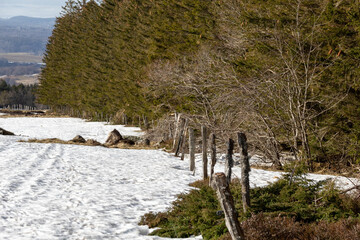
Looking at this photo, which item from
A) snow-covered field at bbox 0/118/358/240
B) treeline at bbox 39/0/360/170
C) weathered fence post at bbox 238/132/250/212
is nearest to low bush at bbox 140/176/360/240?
weathered fence post at bbox 238/132/250/212

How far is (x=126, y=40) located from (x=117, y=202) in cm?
3130

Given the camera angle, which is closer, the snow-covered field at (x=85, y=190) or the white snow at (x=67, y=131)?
the snow-covered field at (x=85, y=190)

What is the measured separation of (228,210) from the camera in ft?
16.1

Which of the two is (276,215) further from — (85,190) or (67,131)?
(67,131)

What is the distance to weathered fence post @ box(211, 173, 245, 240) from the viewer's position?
190 inches

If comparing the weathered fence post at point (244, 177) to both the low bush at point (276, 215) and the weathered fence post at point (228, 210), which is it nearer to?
the low bush at point (276, 215)

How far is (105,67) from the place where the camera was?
48.0 m

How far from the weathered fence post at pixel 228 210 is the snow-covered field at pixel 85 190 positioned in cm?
247

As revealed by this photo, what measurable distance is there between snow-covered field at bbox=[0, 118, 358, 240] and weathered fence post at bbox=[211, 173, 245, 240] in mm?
2471

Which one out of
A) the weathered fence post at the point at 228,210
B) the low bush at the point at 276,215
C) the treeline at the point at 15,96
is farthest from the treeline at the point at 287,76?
the treeline at the point at 15,96

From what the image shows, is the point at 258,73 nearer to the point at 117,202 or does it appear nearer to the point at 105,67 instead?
the point at 117,202

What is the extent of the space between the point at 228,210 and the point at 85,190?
6117mm

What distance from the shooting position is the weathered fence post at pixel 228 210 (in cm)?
482

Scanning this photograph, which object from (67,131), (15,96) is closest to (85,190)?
(67,131)
